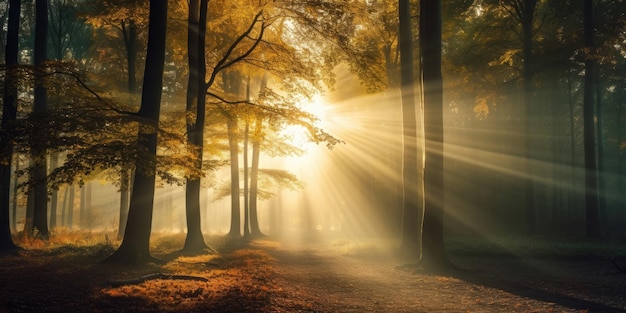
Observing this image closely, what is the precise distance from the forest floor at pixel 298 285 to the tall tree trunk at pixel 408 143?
5.16 ft

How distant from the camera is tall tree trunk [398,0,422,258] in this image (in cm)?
1427

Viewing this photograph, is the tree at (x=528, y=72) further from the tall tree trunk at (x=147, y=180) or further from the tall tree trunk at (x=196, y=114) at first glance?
the tall tree trunk at (x=147, y=180)

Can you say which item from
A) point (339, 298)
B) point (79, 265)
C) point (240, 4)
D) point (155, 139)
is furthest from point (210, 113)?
point (339, 298)

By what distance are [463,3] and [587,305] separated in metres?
14.4

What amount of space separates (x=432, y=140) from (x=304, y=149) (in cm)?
1140

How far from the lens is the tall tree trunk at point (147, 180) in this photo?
10.9 m

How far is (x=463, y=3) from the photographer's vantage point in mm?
18312

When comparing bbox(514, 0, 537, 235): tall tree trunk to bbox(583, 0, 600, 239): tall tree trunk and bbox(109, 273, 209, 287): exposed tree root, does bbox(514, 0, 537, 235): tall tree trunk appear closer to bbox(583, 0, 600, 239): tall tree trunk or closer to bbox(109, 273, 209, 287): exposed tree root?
bbox(583, 0, 600, 239): tall tree trunk

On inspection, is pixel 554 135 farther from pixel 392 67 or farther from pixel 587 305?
pixel 587 305

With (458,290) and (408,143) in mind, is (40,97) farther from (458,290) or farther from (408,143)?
(458,290)

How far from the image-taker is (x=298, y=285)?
10.0 meters

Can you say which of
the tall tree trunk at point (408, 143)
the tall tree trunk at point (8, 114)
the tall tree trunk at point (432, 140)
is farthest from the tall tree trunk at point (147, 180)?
the tall tree trunk at point (408, 143)

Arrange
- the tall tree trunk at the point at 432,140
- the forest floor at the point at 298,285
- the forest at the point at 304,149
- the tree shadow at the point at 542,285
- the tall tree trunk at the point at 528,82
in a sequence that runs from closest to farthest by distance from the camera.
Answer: the forest floor at the point at 298,285 → the tree shadow at the point at 542,285 → the forest at the point at 304,149 → the tall tree trunk at the point at 432,140 → the tall tree trunk at the point at 528,82

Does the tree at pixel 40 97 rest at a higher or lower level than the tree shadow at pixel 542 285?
higher
